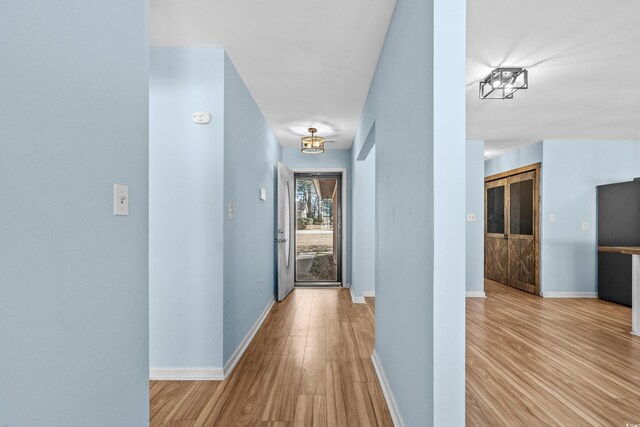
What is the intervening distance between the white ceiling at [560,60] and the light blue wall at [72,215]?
2037 mm

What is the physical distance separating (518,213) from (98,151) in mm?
Result: 6405

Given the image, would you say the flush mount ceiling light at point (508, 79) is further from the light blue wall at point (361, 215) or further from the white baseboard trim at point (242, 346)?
the white baseboard trim at point (242, 346)

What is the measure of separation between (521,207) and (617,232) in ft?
4.32

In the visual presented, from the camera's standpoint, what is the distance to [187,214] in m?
2.43

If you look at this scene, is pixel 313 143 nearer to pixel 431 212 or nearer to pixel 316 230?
pixel 316 230

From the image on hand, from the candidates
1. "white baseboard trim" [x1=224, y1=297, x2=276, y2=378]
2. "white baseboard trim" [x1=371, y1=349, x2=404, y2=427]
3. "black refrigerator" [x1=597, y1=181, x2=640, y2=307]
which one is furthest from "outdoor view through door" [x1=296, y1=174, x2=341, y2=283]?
"black refrigerator" [x1=597, y1=181, x2=640, y2=307]

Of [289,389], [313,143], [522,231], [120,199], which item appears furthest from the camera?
[522,231]

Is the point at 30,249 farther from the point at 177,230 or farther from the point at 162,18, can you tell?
the point at 162,18

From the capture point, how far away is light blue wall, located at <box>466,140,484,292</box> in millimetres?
5254

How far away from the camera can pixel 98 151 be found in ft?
3.67

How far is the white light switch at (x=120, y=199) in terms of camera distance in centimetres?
121

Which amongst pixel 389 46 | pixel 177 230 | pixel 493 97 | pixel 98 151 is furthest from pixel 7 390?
pixel 493 97

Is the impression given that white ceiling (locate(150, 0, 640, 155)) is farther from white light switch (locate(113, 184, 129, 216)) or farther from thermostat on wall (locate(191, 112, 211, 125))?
white light switch (locate(113, 184, 129, 216))

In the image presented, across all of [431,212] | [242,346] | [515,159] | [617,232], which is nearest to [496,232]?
[515,159]
